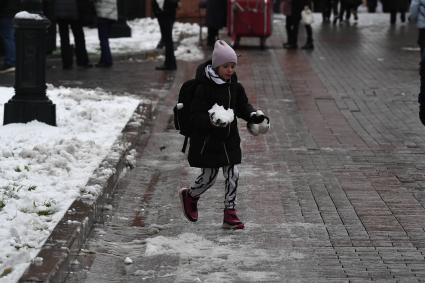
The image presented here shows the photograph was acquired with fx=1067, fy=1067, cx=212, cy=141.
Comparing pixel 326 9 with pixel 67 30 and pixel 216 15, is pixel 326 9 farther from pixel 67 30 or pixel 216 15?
pixel 67 30

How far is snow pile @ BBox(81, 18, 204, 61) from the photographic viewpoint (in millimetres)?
20875

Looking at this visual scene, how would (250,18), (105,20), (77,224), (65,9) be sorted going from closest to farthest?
(77,224) → (65,9) → (105,20) → (250,18)

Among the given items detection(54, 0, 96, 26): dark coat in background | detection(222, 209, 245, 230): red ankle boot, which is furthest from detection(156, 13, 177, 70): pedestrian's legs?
detection(222, 209, 245, 230): red ankle boot

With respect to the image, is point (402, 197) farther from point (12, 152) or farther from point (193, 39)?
point (193, 39)

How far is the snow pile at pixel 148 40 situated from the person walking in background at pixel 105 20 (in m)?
2.49

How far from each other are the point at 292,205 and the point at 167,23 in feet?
32.6

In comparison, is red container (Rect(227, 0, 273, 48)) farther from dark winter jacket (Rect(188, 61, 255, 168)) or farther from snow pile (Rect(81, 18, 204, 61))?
dark winter jacket (Rect(188, 61, 255, 168))

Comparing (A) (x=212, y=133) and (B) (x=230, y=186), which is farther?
(B) (x=230, y=186)

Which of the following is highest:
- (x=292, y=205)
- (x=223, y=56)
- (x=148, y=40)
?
(x=223, y=56)

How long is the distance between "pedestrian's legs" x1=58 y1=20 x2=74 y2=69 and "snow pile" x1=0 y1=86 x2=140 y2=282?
12.5 ft

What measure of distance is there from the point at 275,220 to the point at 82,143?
104 inches

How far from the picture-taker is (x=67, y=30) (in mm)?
17219

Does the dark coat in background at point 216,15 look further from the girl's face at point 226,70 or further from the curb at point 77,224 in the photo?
the girl's face at point 226,70

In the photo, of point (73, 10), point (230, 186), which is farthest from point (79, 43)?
point (230, 186)
